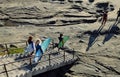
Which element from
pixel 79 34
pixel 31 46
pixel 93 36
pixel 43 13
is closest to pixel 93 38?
pixel 93 36

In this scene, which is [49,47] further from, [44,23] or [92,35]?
[44,23]

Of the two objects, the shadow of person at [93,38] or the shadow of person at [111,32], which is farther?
the shadow of person at [111,32]

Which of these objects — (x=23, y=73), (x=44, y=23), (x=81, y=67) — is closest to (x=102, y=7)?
(x=44, y=23)

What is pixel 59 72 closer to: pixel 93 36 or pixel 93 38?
pixel 93 38

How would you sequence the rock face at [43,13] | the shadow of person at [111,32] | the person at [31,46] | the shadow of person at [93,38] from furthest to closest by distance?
the rock face at [43,13] < the shadow of person at [111,32] < the shadow of person at [93,38] < the person at [31,46]

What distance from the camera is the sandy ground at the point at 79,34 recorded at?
968 inches

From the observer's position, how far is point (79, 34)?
102ft

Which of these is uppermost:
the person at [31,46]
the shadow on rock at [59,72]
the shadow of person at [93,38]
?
the person at [31,46]

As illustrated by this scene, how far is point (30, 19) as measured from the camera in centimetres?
3684

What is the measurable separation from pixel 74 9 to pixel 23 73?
2133cm

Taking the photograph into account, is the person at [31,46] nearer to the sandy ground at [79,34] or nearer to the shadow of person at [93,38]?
the sandy ground at [79,34]

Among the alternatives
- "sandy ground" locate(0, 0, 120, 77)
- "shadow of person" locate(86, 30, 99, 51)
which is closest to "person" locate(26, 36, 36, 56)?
"sandy ground" locate(0, 0, 120, 77)

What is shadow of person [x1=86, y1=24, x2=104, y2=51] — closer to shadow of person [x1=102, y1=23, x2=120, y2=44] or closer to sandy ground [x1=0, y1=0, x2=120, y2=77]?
sandy ground [x1=0, y1=0, x2=120, y2=77]

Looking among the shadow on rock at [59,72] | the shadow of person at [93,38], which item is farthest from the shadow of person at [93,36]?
the shadow on rock at [59,72]
